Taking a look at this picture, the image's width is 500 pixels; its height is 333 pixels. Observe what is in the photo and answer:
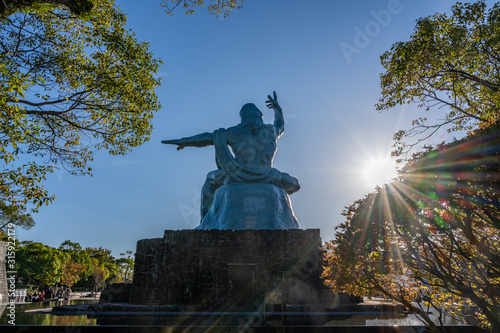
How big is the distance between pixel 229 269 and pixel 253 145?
5.27m

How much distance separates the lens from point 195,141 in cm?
1297

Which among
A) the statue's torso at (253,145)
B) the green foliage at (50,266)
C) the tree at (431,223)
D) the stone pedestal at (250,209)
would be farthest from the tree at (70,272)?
the tree at (431,223)

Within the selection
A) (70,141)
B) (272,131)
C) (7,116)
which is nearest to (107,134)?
(70,141)

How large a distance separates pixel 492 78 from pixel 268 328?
876cm

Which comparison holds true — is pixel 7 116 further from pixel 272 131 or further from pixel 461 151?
pixel 272 131

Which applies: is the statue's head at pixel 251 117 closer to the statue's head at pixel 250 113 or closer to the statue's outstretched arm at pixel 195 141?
the statue's head at pixel 250 113

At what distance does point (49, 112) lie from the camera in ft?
23.3

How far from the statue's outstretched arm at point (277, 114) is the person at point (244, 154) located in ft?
1.52

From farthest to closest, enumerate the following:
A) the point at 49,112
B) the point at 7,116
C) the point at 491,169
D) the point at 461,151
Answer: the point at 49,112 → the point at 7,116 → the point at 461,151 → the point at 491,169

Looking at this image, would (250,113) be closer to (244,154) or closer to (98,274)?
(244,154)

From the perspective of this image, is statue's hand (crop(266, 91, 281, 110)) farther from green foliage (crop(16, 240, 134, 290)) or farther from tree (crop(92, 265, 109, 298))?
tree (crop(92, 265, 109, 298))

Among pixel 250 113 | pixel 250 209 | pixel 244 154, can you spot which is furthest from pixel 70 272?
pixel 250 209

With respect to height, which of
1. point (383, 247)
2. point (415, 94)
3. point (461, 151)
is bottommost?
point (383, 247)

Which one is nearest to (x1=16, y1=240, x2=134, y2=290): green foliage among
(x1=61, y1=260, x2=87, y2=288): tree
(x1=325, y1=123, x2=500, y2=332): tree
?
(x1=61, y1=260, x2=87, y2=288): tree
